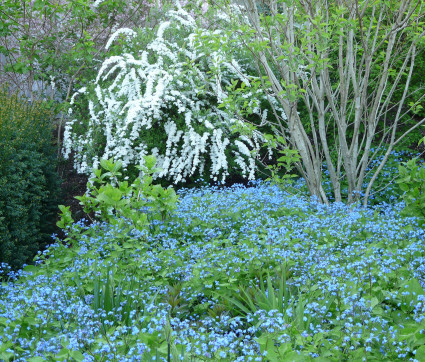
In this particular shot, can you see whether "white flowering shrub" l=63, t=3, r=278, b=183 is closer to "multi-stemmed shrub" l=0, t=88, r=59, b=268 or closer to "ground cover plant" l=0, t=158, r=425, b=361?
→ "multi-stemmed shrub" l=0, t=88, r=59, b=268

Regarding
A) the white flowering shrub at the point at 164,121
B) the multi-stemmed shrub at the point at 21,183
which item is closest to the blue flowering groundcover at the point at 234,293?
the multi-stemmed shrub at the point at 21,183

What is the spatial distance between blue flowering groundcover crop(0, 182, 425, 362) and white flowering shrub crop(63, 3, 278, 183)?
57.5 inches

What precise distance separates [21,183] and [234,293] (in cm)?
254

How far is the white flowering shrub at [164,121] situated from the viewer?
6090mm

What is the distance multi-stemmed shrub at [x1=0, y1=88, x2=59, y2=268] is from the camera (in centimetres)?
442

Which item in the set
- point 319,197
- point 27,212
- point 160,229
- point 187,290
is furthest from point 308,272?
point 27,212

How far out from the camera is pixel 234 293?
10.2ft

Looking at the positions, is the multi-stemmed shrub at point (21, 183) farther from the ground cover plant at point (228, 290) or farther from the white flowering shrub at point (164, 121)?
the white flowering shrub at point (164, 121)

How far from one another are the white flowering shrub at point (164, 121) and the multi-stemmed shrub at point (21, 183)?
3.00ft

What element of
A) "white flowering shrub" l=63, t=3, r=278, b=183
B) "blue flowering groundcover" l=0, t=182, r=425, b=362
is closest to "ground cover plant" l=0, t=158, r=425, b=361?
"blue flowering groundcover" l=0, t=182, r=425, b=362

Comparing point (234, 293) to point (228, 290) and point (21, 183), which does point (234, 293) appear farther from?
point (21, 183)

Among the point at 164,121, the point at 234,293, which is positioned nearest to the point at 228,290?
the point at 234,293

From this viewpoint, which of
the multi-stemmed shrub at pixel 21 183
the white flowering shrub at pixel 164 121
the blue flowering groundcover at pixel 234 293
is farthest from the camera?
the white flowering shrub at pixel 164 121

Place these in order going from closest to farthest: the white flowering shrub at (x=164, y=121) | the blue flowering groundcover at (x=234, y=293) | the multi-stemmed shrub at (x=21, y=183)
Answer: the blue flowering groundcover at (x=234, y=293), the multi-stemmed shrub at (x=21, y=183), the white flowering shrub at (x=164, y=121)
